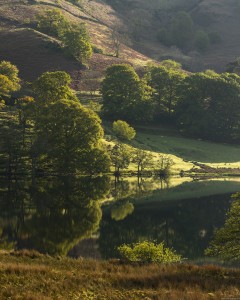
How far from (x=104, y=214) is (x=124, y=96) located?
85211 mm

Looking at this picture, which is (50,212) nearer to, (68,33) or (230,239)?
(230,239)

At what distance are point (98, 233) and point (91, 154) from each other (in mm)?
42414

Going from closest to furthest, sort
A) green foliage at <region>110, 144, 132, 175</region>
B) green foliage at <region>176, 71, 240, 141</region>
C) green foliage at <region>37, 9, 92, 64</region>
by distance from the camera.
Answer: green foliage at <region>110, 144, 132, 175</region>
green foliage at <region>176, 71, 240, 141</region>
green foliage at <region>37, 9, 92, 64</region>

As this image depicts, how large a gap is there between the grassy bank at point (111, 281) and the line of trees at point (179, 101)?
104 m

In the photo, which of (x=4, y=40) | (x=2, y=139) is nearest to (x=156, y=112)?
(x=2, y=139)

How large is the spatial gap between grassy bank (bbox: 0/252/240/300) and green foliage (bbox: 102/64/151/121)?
340 ft

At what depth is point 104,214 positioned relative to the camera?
56.6 metres

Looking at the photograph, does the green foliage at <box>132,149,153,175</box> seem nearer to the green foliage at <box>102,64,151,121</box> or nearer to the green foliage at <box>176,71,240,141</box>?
the green foliage at <box>102,64,151,121</box>

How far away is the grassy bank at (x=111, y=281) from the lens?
828 inches

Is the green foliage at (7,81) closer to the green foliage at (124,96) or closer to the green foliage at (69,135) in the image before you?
the green foliage at (69,135)

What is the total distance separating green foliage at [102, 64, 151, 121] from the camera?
5223 inches

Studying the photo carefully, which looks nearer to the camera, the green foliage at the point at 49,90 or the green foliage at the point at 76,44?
the green foliage at the point at 49,90

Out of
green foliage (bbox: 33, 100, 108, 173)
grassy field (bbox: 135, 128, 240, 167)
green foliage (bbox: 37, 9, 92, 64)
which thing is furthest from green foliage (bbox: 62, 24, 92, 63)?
green foliage (bbox: 33, 100, 108, 173)

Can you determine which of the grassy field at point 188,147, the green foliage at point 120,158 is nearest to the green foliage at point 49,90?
the green foliage at point 120,158
